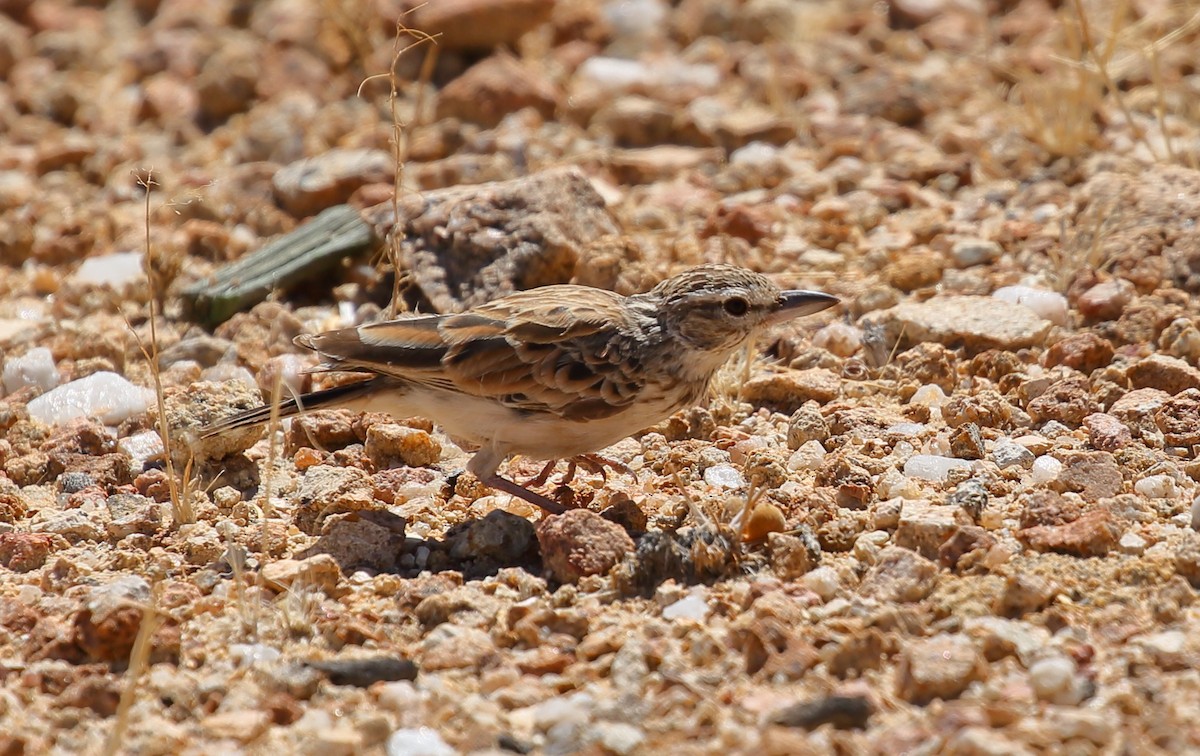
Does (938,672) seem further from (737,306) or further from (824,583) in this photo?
(737,306)

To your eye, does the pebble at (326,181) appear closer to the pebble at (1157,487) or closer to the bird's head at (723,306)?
the bird's head at (723,306)

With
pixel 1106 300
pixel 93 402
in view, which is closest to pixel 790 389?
pixel 1106 300

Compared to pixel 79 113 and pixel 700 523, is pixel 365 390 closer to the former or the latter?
pixel 700 523

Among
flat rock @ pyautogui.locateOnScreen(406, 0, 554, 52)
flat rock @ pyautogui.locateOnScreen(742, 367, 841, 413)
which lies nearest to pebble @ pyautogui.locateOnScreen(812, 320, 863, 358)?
flat rock @ pyautogui.locateOnScreen(742, 367, 841, 413)

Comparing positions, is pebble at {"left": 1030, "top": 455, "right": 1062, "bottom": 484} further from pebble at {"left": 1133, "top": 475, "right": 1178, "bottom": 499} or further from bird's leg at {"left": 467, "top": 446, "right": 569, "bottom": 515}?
bird's leg at {"left": 467, "top": 446, "right": 569, "bottom": 515}

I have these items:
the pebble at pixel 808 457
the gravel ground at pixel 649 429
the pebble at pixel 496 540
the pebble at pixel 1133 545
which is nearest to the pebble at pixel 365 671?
the gravel ground at pixel 649 429

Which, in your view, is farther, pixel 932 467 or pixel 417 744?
pixel 932 467
